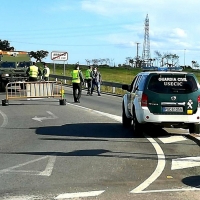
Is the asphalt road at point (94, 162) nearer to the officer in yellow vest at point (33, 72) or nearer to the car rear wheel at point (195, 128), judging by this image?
the car rear wheel at point (195, 128)

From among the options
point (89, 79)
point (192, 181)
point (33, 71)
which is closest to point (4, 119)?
point (33, 71)

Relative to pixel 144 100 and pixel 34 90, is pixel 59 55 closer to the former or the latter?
pixel 34 90

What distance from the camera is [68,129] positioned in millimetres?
13555

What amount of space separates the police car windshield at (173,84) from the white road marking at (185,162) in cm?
296

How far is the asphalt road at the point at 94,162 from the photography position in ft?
21.6

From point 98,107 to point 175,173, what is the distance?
13.0m

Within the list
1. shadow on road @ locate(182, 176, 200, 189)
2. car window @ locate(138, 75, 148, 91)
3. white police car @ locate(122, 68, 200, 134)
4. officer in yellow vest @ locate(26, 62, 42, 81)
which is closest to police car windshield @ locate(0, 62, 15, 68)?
officer in yellow vest @ locate(26, 62, 42, 81)

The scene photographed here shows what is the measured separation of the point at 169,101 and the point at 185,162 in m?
3.09

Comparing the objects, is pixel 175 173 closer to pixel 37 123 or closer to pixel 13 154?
pixel 13 154

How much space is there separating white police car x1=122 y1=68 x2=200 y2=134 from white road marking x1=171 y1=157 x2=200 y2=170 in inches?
102

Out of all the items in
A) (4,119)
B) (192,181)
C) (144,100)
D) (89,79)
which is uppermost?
(144,100)

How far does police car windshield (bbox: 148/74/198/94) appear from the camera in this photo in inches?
464

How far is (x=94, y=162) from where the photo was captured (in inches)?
341

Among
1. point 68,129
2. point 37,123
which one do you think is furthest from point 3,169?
point 37,123
